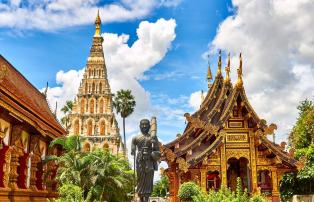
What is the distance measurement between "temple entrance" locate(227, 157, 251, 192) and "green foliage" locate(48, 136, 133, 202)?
573cm

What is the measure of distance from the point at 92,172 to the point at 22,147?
5112 millimetres

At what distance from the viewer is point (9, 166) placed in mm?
15125

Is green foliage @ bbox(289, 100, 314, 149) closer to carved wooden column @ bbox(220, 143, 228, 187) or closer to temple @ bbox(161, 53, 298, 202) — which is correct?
temple @ bbox(161, 53, 298, 202)

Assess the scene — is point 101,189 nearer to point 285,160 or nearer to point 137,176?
point 285,160

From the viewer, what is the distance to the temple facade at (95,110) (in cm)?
6162

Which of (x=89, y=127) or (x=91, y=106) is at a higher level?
(x=91, y=106)

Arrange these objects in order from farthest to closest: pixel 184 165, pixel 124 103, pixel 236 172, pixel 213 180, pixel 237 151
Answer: pixel 124 103
pixel 213 180
pixel 236 172
pixel 237 151
pixel 184 165

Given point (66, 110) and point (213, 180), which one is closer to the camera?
point (213, 180)

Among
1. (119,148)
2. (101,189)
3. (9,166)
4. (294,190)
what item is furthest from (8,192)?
(119,148)

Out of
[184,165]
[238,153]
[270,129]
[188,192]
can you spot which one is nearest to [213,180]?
[238,153]

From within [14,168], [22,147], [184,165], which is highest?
[22,147]

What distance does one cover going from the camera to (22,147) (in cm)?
1656

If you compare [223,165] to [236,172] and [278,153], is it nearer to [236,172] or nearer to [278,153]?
[278,153]

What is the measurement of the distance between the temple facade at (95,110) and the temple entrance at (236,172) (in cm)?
3953
